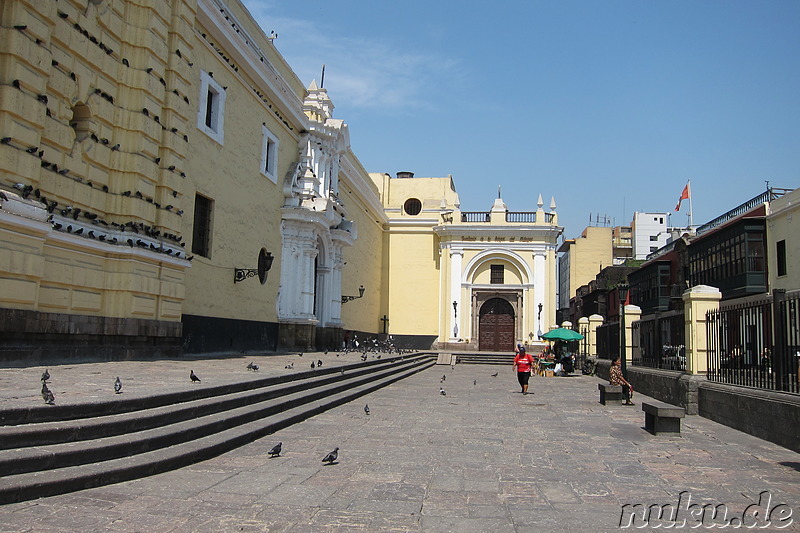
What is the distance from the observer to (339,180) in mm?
26219

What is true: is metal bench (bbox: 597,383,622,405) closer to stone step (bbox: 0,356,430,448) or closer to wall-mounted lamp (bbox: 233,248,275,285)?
stone step (bbox: 0,356,430,448)

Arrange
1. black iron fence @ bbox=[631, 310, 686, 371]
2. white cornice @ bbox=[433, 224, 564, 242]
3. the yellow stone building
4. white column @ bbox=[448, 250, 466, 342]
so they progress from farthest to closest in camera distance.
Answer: white column @ bbox=[448, 250, 466, 342]
white cornice @ bbox=[433, 224, 564, 242]
black iron fence @ bbox=[631, 310, 686, 371]
the yellow stone building

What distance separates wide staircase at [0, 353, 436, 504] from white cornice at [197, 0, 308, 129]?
369 inches

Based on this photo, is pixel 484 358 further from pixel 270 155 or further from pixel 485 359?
pixel 270 155

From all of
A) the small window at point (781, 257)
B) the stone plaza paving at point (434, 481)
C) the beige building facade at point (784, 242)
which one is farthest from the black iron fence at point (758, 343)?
the small window at point (781, 257)

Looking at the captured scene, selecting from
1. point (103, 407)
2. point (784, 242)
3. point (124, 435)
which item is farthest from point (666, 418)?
point (784, 242)

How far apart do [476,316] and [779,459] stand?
27836mm

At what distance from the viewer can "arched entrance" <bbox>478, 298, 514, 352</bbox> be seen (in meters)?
34.6

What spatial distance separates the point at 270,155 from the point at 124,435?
48.2ft

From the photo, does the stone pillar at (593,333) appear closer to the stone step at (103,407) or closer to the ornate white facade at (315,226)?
the ornate white facade at (315,226)

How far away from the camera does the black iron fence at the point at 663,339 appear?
11742 mm

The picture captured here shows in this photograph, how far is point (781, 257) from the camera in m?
22.7

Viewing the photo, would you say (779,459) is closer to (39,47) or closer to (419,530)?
(419,530)

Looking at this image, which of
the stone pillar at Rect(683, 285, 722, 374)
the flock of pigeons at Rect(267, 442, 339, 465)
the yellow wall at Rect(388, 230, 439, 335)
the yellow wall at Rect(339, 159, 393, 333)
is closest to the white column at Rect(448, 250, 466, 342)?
the yellow wall at Rect(388, 230, 439, 335)
